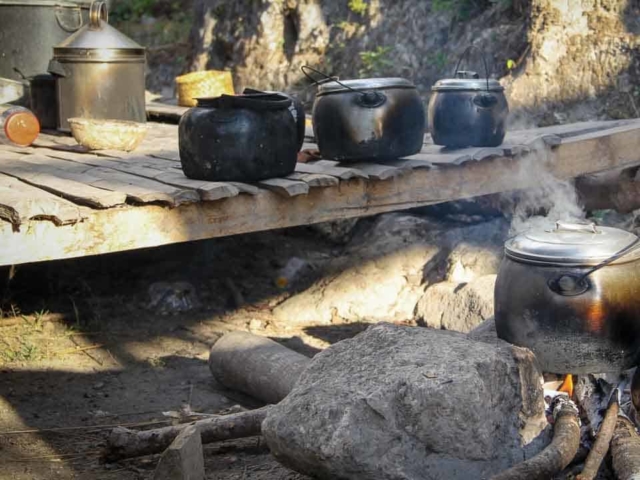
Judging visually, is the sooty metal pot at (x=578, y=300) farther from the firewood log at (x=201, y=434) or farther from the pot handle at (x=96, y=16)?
the pot handle at (x=96, y=16)

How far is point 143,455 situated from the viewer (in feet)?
13.7

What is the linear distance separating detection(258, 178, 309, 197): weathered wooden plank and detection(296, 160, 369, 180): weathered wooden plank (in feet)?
0.92

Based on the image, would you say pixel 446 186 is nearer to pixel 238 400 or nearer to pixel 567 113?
pixel 238 400

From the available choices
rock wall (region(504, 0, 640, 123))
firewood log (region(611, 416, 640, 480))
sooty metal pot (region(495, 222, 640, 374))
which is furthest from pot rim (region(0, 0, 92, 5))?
firewood log (region(611, 416, 640, 480))

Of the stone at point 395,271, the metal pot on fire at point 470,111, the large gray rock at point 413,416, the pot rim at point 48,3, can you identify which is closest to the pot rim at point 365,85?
the metal pot on fire at point 470,111

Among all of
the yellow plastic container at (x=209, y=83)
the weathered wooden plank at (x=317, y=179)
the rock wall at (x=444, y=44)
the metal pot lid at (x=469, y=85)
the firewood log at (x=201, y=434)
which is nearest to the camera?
the firewood log at (x=201, y=434)

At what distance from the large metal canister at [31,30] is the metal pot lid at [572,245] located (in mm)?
5749

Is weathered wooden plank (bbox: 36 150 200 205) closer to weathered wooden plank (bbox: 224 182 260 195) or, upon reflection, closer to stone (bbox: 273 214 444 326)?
weathered wooden plank (bbox: 224 182 260 195)

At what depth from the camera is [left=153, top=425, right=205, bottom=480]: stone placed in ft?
11.5

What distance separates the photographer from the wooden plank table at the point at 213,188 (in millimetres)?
4410

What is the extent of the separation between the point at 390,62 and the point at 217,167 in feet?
16.1

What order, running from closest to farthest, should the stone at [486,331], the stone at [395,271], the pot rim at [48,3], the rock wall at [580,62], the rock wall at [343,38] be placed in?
1. the stone at [486,331]
2. the stone at [395,271]
3. the rock wall at [580,62]
4. the pot rim at [48,3]
5. the rock wall at [343,38]

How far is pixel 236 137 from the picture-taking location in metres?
4.88

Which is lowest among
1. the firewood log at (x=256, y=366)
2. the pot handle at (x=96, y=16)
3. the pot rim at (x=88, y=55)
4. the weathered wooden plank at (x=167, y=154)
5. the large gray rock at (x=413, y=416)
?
the firewood log at (x=256, y=366)
